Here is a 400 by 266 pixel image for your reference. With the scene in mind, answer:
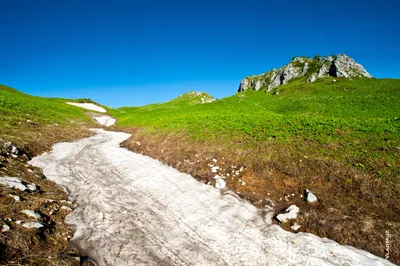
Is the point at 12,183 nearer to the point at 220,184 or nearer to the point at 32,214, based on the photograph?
the point at 32,214

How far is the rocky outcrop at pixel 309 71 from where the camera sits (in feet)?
260

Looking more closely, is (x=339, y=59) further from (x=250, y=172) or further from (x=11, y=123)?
(x=11, y=123)

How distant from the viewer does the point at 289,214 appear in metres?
9.66

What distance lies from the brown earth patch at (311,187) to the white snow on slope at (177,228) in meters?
0.83

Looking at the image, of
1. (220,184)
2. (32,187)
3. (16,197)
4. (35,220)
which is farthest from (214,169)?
(16,197)

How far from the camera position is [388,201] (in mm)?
10000

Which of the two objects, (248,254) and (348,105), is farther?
(348,105)

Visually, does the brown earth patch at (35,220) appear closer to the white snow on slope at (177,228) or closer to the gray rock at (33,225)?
the gray rock at (33,225)

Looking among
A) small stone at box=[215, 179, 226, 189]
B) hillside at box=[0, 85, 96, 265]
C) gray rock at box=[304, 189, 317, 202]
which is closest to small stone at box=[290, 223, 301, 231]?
gray rock at box=[304, 189, 317, 202]

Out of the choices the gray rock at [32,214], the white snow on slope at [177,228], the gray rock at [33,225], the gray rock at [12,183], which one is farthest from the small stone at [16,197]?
the white snow on slope at [177,228]

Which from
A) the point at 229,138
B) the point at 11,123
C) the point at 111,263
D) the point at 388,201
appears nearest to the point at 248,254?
the point at 111,263

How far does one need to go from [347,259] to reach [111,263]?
834 centimetres

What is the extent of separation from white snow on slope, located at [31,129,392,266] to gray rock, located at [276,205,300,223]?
56 centimetres

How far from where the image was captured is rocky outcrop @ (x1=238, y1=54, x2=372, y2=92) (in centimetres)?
7925
